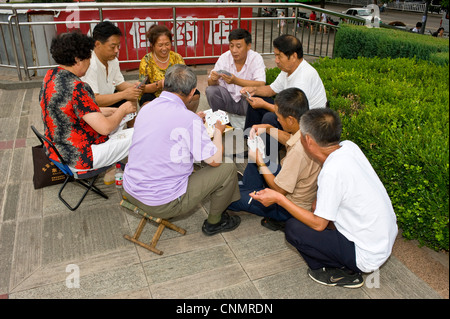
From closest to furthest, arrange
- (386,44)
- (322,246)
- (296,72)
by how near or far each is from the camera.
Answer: (322,246), (296,72), (386,44)

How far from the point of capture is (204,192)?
336 cm

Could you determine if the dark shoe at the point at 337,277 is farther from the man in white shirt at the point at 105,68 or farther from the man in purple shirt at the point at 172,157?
the man in white shirt at the point at 105,68

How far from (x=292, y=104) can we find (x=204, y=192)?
1127 mm

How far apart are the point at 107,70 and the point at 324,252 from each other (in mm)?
3636

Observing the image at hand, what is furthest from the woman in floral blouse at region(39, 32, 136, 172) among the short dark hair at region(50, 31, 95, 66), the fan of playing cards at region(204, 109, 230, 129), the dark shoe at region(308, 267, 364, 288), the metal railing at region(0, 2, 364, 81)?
the metal railing at region(0, 2, 364, 81)

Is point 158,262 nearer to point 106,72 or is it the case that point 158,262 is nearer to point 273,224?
point 273,224

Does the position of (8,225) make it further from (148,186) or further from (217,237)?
(217,237)

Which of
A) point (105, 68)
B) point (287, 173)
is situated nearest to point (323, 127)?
point (287, 173)

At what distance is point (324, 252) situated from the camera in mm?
2914

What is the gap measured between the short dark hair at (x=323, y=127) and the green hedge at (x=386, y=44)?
12.0ft

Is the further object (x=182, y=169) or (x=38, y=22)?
(x=38, y=22)

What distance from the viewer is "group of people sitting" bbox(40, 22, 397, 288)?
2660mm

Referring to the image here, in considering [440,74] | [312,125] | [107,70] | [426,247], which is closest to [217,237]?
[312,125]

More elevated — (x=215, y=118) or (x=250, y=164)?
(x=215, y=118)
